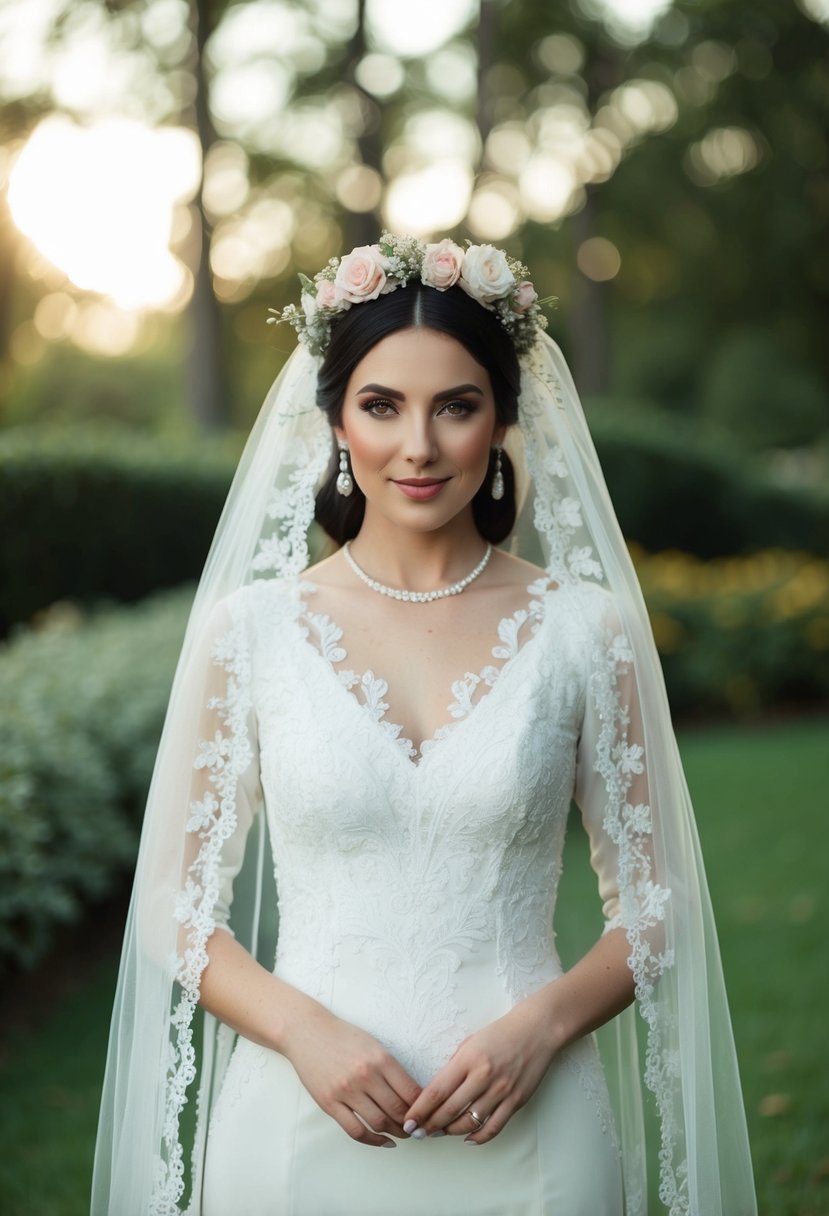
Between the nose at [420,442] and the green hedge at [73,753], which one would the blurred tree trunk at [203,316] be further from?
the nose at [420,442]

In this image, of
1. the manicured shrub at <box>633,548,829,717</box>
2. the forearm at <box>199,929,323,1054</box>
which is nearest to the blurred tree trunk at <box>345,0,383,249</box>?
the manicured shrub at <box>633,548,829,717</box>

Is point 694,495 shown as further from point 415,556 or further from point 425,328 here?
point 425,328

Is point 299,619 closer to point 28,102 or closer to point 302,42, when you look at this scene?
point 28,102

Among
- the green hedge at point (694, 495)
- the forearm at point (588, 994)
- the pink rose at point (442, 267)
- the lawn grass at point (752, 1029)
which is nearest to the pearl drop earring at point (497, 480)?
the pink rose at point (442, 267)

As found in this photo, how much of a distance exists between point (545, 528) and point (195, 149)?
16.9 metres

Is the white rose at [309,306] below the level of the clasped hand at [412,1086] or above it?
above

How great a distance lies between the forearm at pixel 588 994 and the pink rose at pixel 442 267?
1.33 metres

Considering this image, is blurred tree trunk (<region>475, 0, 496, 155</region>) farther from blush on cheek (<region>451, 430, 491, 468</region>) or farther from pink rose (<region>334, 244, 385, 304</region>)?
blush on cheek (<region>451, 430, 491, 468</region>)

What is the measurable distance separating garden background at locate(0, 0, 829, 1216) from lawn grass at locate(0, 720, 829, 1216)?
0.7 inches

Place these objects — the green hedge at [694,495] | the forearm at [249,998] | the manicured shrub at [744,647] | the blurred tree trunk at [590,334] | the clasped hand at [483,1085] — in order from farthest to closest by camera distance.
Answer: the blurred tree trunk at [590,334], the green hedge at [694,495], the manicured shrub at [744,647], the forearm at [249,998], the clasped hand at [483,1085]

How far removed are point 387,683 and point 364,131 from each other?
20567 mm

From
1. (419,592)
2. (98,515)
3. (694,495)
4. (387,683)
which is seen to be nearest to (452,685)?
(387,683)

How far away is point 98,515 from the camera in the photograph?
1005 cm

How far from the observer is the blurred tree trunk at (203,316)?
16859 millimetres
